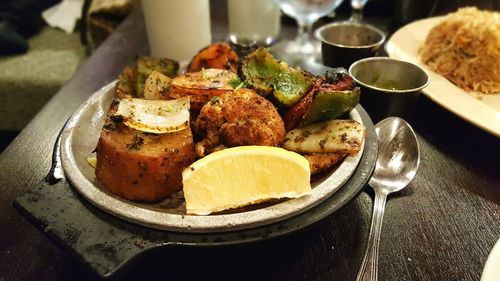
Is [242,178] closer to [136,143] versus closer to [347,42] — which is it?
[136,143]

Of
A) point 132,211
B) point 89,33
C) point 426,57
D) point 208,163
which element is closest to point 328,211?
point 208,163

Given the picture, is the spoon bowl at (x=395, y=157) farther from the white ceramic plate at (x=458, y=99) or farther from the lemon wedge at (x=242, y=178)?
the lemon wedge at (x=242, y=178)

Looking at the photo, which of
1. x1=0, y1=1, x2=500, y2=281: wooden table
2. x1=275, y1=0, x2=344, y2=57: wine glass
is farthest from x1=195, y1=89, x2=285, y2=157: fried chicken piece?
x1=275, y1=0, x2=344, y2=57: wine glass

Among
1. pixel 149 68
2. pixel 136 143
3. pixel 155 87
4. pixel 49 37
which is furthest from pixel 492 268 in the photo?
pixel 49 37

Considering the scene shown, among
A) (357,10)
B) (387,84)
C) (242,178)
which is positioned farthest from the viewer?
(357,10)

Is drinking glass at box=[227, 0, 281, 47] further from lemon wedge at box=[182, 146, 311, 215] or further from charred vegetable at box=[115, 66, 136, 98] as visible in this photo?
lemon wedge at box=[182, 146, 311, 215]

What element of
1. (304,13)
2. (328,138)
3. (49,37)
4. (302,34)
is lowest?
(49,37)

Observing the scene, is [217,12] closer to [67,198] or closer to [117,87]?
[117,87]
